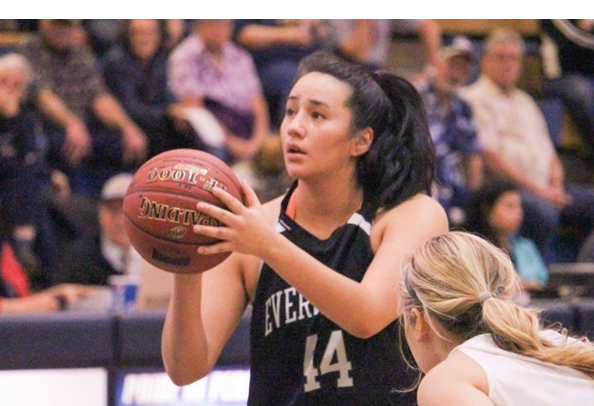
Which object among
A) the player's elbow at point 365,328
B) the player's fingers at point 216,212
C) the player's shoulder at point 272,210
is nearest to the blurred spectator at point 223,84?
the player's shoulder at point 272,210

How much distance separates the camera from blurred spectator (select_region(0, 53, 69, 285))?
6426 millimetres

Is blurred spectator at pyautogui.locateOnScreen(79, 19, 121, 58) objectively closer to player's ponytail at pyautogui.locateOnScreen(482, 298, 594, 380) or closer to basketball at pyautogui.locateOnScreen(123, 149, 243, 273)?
basketball at pyautogui.locateOnScreen(123, 149, 243, 273)

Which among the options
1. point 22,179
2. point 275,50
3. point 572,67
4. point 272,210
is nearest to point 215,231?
point 272,210

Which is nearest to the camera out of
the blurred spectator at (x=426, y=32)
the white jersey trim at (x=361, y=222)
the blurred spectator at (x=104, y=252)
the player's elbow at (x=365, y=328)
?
the player's elbow at (x=365, y=328)

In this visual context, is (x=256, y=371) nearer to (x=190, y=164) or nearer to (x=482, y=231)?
(x=190, y=164)

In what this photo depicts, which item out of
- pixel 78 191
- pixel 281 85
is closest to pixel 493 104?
pixel 281 85

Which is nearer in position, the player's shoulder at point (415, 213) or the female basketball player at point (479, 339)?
the female basketball player at point (479, 339)

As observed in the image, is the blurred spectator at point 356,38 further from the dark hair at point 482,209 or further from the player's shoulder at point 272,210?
the player's shoulder at point 272,210

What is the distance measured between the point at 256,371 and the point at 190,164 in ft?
2.17

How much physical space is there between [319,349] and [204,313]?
0.31 meters

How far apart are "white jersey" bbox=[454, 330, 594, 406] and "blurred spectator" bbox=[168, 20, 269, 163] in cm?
494

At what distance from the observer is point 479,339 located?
7.88 feet

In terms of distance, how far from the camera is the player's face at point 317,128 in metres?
2.93

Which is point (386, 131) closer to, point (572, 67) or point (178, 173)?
point (178, 173)
